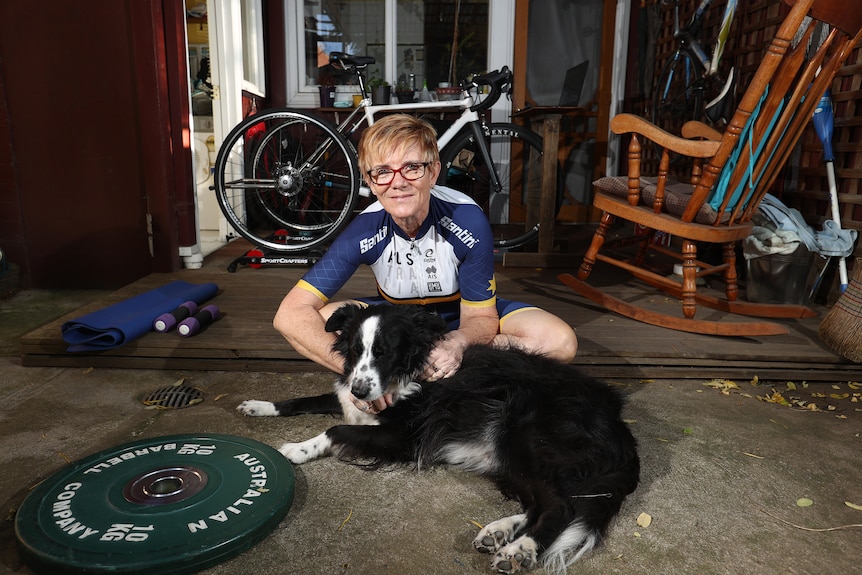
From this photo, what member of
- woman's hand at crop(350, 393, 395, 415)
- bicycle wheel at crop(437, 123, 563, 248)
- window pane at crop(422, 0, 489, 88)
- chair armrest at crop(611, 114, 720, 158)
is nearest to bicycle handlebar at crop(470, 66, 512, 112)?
bicycle wheel at crop(437, 123, 563, 248)

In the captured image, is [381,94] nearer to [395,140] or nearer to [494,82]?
[494,82]

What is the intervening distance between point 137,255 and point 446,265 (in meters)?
2.43

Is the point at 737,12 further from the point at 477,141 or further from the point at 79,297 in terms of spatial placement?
the point at 79,297

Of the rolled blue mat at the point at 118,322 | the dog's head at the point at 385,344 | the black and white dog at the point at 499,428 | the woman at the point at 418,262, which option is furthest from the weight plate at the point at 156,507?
the rolled blue mat at the point at 118,322

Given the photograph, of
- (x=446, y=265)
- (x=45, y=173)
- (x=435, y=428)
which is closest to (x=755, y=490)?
(x=435, y=428)

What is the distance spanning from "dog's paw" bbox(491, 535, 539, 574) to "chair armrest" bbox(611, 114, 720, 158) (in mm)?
1956

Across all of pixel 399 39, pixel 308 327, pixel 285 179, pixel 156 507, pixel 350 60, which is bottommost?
pixel 156 507

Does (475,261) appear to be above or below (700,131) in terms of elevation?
below

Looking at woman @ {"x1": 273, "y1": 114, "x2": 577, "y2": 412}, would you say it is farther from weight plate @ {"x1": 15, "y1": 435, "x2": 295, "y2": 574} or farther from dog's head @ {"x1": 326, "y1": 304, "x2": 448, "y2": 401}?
weight plate @ {"x1": 15, "y1": 435, "x2": 295, "y2": 574}

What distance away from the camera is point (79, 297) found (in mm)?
3455

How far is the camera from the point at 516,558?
126 cm

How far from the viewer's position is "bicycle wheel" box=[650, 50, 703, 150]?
4504mm

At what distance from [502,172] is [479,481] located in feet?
15.2

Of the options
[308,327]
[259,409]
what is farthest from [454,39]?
[259,409]
